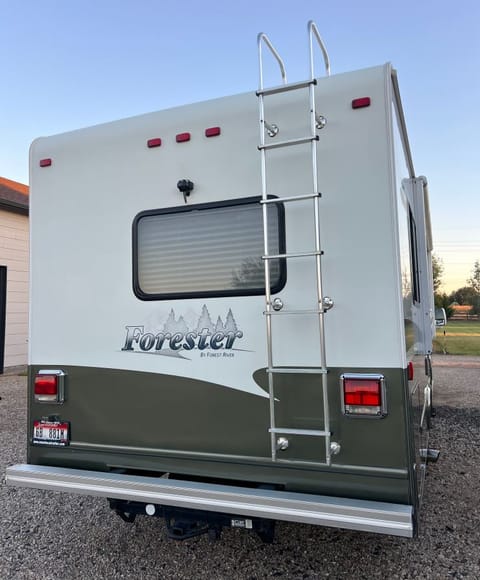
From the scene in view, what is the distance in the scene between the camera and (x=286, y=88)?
95.7 inches

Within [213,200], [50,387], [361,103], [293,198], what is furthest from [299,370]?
[50,387]

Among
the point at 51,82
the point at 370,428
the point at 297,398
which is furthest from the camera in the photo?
the point at 51,82

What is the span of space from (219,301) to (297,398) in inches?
27.7

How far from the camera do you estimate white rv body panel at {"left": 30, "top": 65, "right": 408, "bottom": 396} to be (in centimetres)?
229

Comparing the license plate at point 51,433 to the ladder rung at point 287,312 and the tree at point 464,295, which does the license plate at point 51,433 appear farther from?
the tree at point 464,295

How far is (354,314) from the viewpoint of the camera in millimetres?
2307

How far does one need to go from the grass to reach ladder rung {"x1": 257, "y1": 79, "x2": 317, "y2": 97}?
40.4 feet

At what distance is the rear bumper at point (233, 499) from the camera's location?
2.04m

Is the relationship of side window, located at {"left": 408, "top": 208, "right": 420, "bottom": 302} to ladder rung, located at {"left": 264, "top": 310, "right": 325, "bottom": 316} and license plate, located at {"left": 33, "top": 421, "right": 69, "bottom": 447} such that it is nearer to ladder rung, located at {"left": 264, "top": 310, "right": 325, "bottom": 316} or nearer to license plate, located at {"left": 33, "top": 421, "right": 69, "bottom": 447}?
ladder rung, located at {"left": 264, "top": 310, "right": 325, "bottom": 316}

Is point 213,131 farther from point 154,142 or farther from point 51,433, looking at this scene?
point 51,433

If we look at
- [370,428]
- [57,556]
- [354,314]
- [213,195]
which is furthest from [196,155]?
[57,556]

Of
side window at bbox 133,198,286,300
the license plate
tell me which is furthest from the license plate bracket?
side window at bbox 133,198,286,300

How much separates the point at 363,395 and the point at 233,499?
33.0 inches

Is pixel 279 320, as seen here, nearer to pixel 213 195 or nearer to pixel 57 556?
pixel 213 195
